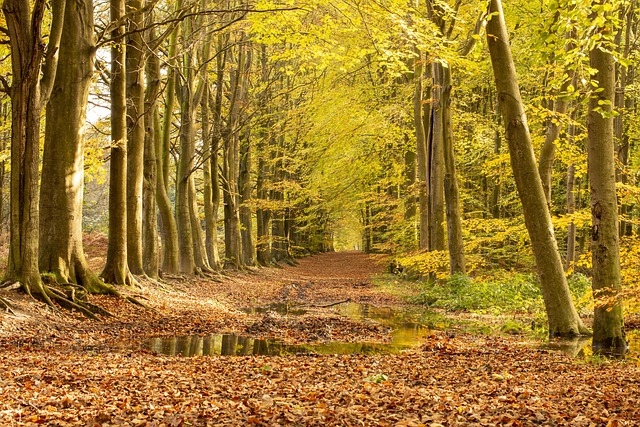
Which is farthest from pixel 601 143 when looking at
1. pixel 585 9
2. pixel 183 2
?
pixel 183 2

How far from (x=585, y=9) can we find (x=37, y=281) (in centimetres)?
909

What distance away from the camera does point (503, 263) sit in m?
25.7

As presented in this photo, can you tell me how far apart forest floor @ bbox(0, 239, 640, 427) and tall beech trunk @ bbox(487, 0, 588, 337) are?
74cm

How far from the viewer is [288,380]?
622cm

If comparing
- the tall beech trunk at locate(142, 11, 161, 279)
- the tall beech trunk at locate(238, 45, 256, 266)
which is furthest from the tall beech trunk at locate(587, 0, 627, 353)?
the tall beech trunk at locate(238, 45, 256, 266)

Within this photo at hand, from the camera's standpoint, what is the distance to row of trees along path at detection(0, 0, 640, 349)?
9.03m

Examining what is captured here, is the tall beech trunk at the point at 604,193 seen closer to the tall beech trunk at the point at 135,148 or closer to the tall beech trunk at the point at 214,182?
the tall beech trunk at the point at 135,148

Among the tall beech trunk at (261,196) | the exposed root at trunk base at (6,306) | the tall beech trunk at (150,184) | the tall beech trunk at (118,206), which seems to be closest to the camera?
the exposed root at trunk base at (6,306)

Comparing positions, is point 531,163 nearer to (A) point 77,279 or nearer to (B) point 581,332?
(B) point 581,332

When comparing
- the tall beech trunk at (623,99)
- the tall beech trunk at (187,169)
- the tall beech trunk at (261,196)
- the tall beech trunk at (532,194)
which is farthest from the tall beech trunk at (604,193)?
the tall beech trunk at (261,196)

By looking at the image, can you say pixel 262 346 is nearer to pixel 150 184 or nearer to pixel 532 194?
pixel 532 194

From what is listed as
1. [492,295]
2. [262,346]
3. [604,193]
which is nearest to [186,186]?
[492,295]

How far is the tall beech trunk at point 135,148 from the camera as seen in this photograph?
1412 cm

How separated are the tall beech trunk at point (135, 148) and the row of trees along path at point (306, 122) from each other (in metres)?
0.05
